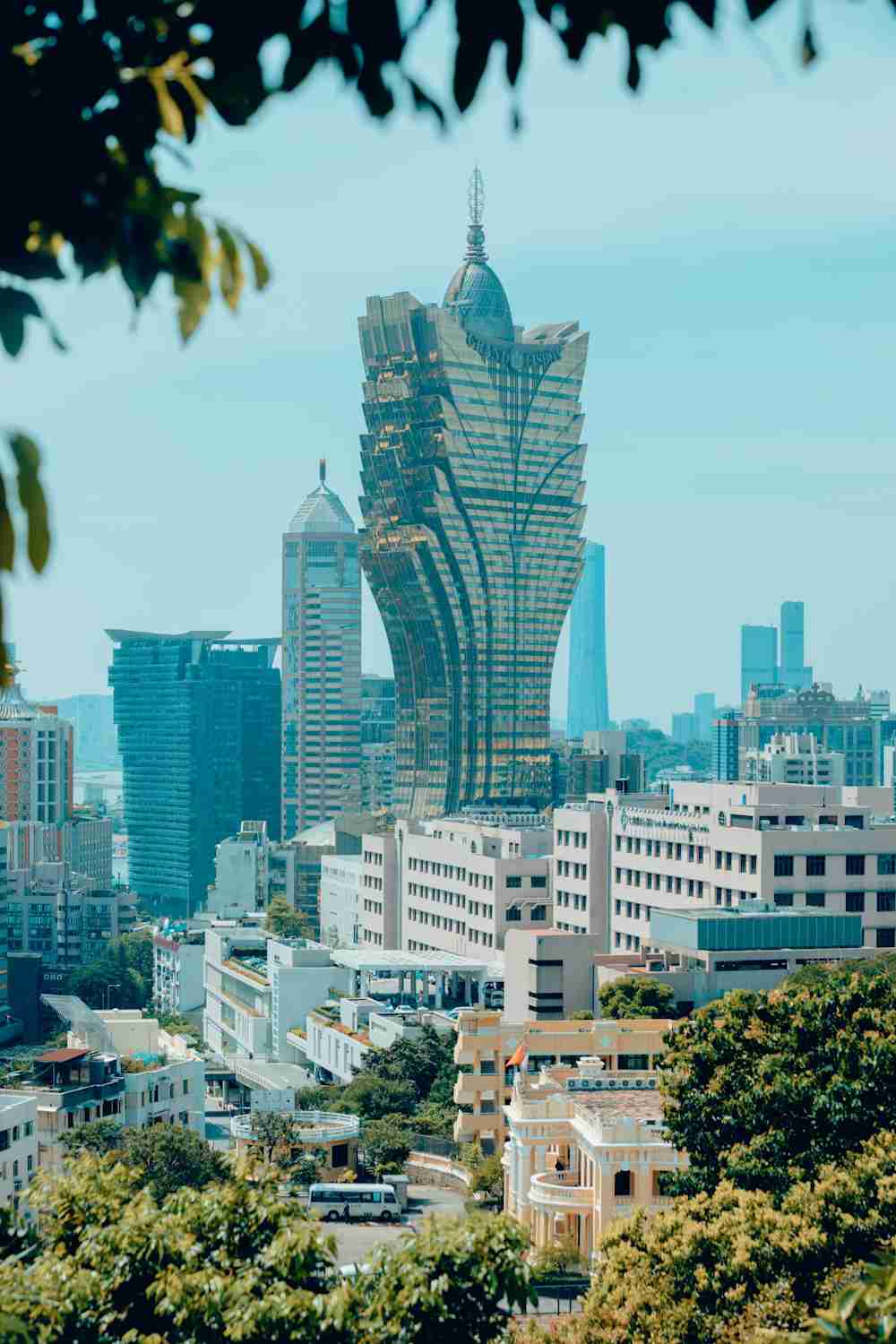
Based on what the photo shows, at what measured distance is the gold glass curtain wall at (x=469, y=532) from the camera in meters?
113

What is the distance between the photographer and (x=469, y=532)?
4427 inches

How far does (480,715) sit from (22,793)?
152ft

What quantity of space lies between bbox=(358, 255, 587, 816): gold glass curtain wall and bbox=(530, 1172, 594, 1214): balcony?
79335 mm

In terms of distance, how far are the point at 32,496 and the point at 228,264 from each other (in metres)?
0.82

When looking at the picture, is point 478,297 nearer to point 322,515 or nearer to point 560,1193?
point 322,515

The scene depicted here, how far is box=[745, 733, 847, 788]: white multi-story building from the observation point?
485 ft

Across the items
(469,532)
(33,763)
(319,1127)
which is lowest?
(319,1127)

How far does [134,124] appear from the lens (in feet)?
16.1

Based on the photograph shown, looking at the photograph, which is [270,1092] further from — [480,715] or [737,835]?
[480,715]

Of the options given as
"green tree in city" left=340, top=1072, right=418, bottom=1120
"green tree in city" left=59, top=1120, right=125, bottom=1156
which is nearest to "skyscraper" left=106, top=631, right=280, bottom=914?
"green tree in city" left=340, top=1072, right=418, bottom=1120

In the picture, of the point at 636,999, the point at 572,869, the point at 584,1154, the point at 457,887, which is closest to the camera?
the point at 584,1154

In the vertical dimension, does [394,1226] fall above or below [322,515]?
below

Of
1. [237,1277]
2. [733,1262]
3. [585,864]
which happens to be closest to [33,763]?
[585,864]

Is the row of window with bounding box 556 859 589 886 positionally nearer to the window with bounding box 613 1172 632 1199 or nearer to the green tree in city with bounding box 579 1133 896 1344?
the window with bounding box 613 1172 632 1199
